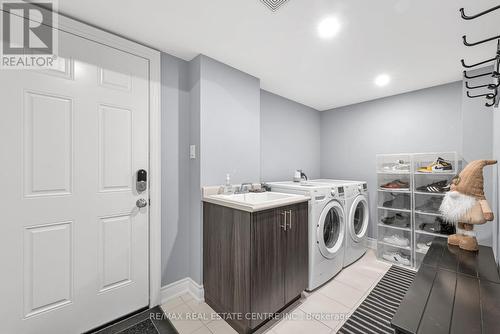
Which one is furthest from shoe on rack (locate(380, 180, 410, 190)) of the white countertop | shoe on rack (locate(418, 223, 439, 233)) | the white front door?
the white front door

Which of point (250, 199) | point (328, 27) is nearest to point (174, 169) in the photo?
point (250, 199)

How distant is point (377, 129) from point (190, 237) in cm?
309

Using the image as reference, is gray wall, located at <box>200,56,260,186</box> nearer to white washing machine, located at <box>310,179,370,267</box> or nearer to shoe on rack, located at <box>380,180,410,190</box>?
white washing machine, located at <box>310,179,370,267</box>

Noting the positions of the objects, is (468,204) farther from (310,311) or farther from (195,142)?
(195,142)

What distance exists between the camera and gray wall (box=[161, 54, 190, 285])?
1929 millimetres

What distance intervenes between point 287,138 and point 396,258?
7.18 feet

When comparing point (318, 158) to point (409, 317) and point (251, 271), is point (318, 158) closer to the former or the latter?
point (251, 271)

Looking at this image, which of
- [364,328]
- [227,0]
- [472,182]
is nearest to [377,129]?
[472,182]

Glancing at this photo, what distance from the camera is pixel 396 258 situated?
2643mm

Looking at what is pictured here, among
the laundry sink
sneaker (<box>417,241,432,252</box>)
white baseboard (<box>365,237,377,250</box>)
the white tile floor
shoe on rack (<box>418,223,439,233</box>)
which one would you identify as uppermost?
the laundry sink

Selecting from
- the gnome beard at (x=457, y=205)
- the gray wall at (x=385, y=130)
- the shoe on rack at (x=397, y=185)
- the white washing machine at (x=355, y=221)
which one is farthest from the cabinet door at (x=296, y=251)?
the gray wall at (x=385, y=130)

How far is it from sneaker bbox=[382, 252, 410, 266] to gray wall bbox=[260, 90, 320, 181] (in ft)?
5.13

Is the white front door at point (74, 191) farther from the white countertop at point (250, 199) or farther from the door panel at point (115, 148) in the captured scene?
the white countertop at point (250, 199)

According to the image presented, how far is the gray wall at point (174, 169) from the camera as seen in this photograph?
1929mm
